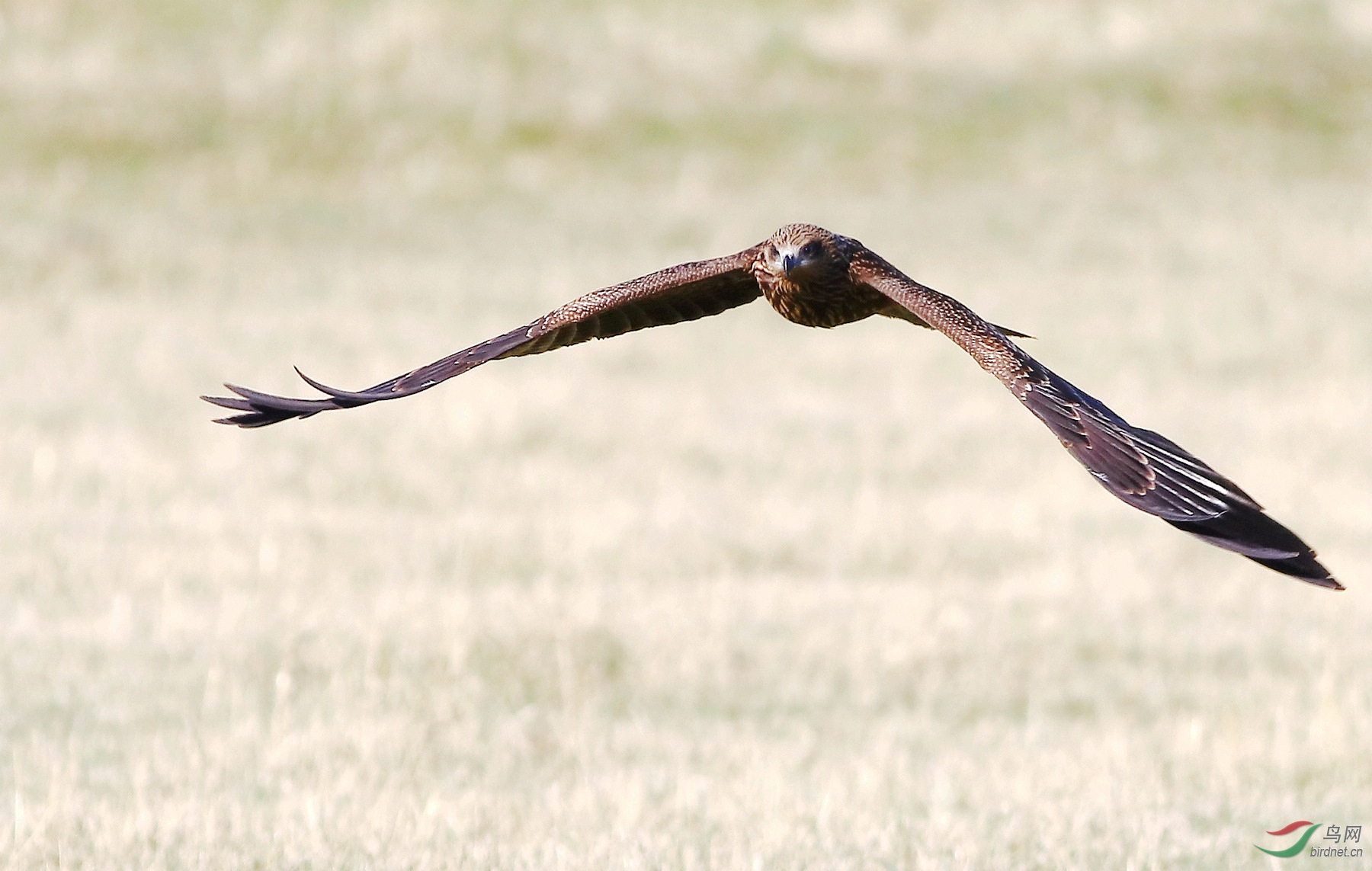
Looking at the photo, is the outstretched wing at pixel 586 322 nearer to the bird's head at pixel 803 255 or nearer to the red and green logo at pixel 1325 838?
the bird's head at pixel 803 255

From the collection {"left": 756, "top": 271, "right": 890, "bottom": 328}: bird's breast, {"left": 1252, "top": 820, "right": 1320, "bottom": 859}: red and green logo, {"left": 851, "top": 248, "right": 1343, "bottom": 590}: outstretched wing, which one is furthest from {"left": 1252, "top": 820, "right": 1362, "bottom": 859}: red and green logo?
{"left": 851, "top": 248, "right": 1343, "bottom": 590}: outstretched wing

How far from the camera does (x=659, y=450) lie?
43.2 feet

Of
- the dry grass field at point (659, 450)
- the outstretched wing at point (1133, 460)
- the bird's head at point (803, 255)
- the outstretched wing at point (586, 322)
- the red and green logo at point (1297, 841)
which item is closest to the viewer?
the outstretched wing at point (1133, 460)

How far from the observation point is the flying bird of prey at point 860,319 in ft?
11.3

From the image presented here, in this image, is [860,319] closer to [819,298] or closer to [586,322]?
[819,298]

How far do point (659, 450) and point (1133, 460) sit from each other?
953 centimetres

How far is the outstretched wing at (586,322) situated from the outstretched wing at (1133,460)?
0.54m

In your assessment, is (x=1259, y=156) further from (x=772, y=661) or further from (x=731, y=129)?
(x=772, y=661)

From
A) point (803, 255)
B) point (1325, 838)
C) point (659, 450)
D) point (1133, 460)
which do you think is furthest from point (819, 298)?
point (659, 450)

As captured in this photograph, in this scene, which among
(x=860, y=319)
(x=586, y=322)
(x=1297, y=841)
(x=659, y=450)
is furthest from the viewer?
(x=659, y=450)

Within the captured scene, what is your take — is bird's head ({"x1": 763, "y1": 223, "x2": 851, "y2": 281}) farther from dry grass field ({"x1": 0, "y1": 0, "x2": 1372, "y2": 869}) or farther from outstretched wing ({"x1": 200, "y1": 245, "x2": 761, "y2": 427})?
dry grass field ({"x1": 0, "y1": 0, "x2": 1372, "y2": 869})

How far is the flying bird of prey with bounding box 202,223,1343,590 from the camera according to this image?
3.43 meters

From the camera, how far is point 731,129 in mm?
27812

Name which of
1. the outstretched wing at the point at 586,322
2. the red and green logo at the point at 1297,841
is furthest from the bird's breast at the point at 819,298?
the red and green logo at the point at 1297,841
